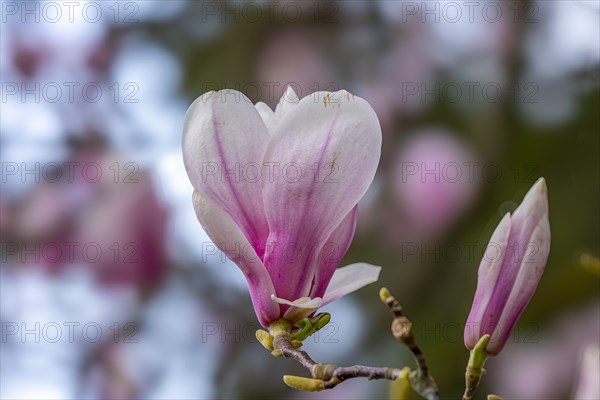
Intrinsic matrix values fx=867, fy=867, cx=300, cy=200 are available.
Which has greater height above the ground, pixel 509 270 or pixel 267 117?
pixel 267 117

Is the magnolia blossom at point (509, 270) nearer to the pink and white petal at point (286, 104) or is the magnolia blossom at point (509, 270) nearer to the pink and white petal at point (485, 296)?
the pink and white petal at point (485, 296)

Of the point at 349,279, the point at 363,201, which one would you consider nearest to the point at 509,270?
the point at 349,279

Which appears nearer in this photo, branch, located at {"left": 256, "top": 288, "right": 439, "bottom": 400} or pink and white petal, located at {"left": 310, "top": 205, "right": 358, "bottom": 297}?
branch, located at {"left": 256, "top": 288, "right": 439, "bottom": 400}

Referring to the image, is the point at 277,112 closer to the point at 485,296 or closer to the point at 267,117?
the point at 267,117

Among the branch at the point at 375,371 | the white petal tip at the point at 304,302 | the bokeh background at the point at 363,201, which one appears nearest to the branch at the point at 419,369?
the branch at the point at 375,371

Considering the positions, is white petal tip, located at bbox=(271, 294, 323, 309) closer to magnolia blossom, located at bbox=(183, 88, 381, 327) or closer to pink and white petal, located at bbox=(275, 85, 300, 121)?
magnolia blossom, located at bbox=(183, 88, 381, 327)

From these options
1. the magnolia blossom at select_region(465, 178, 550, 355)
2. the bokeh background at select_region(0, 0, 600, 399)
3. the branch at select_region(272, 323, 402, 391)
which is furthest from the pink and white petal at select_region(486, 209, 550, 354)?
the bokeh background at select_region(0, 0, 600, 399)
